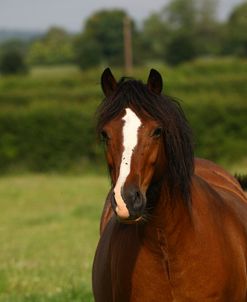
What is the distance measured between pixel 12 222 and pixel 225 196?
57.2ft

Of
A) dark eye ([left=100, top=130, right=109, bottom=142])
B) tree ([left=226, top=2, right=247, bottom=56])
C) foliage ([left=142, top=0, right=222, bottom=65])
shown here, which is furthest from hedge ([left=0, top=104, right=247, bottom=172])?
tree ([left=226, top=2, right=247, bottom=56])

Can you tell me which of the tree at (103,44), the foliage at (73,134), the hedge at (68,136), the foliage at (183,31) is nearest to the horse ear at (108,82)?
the foliage at (73,134)

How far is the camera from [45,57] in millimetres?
103438

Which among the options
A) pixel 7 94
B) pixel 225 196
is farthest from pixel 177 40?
pixel 225 196

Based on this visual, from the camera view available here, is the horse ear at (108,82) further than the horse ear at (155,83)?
Yes

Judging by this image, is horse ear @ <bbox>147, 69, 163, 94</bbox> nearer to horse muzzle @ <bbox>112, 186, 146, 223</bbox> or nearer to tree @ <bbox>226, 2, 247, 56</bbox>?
horse muzzle @ <bbox>112, 186, 146, 223</bbox>

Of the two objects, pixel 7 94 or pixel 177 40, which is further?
pixel 177 40

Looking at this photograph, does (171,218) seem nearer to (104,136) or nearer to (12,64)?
(104,136)

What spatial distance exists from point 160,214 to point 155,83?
0.71 metres

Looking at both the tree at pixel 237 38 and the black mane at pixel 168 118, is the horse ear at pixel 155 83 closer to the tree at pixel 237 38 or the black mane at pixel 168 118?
the black mane at pixel 168 118

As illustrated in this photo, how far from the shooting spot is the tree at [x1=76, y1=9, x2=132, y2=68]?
72625 millimetres

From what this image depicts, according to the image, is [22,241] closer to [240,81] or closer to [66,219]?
[66,219]

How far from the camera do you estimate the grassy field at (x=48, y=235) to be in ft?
30.9

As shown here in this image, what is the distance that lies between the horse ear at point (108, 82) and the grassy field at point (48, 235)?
3.93 meters
